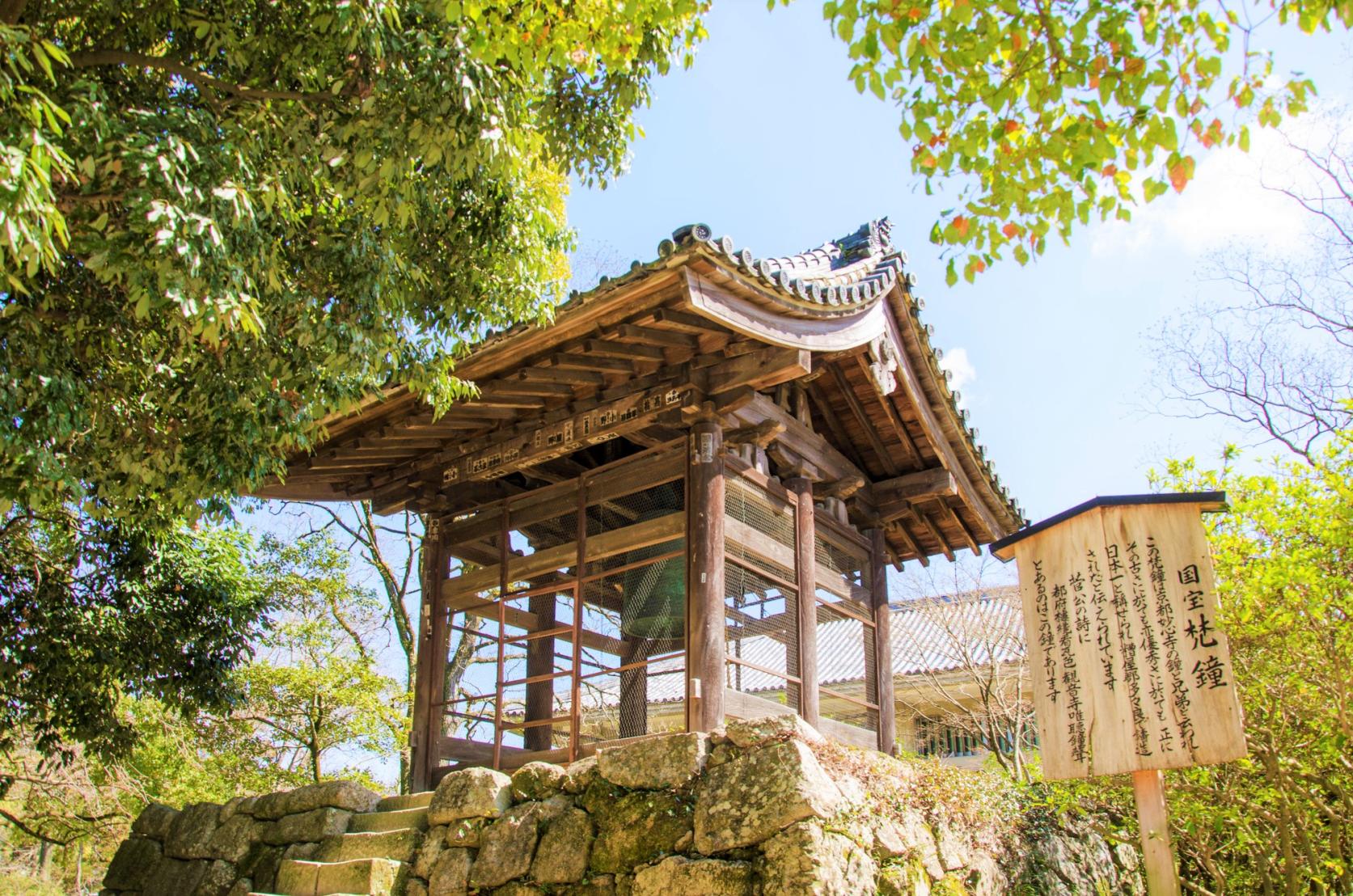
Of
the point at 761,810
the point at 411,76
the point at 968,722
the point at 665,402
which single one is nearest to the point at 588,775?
the point at 761,810

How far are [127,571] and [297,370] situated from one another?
14.5 ft

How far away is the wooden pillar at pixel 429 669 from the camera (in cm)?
957

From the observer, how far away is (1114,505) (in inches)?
236

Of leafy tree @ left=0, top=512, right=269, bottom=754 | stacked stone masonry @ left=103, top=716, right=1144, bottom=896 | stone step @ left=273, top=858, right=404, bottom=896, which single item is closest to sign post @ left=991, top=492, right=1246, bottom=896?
stacked stone masonry @ left=103, top=716, right=1144, bottom=896

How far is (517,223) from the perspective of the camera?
689 centimetres

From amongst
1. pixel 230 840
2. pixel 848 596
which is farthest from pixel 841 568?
pixel 230 840

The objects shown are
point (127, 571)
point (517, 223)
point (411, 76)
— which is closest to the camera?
point (411, 76)

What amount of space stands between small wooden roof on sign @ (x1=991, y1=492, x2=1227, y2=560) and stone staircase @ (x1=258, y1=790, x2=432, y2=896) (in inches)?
175

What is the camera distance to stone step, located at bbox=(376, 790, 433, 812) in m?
7.98

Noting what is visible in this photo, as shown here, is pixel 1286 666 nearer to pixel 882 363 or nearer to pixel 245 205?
pixel 882 363

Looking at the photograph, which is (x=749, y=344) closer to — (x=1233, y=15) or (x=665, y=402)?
(x=665, y=402)

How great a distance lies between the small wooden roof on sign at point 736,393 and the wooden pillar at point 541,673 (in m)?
1.19

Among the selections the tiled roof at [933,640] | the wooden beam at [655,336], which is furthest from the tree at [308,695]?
the wooden beam at [655,336]

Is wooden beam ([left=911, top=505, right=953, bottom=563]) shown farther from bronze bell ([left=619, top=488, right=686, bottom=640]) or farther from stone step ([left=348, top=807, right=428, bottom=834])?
stone step ([left=348, top=807, right=428, bottom=834])
